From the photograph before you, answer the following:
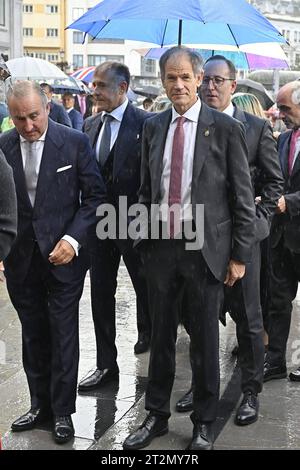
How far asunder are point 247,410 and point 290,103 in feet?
6.90

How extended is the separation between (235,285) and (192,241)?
625 mm

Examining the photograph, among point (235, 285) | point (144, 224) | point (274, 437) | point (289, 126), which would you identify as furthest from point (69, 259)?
point (289, 126)

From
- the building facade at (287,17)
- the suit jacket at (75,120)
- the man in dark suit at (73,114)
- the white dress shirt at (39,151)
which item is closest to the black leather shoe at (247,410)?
the white dress shirt at (39,151)

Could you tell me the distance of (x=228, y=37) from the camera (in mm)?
6176

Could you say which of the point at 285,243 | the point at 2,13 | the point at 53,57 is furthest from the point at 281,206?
the point at 53,57

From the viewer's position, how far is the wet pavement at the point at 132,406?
412 centimetres

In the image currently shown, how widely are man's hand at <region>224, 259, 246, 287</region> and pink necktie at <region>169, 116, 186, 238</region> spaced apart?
38 cm

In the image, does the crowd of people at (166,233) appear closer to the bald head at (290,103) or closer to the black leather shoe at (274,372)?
the bald head at (290,103)

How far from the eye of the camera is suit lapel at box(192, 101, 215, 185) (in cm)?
385

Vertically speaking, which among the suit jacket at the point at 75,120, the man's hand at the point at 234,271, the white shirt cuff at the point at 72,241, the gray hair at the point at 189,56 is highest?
the gray hair at the point at 189,56

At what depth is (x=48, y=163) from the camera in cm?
412

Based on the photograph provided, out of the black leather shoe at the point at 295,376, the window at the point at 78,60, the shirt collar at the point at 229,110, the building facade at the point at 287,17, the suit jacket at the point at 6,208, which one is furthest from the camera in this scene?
the building facade at the point at 287,17

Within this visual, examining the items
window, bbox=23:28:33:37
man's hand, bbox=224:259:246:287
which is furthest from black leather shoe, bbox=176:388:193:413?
window, bbox=23:28:33:37

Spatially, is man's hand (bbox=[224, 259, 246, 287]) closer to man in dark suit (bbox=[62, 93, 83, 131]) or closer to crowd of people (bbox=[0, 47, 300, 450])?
crowd of people (bbox=[0, 47, 300, 450])
